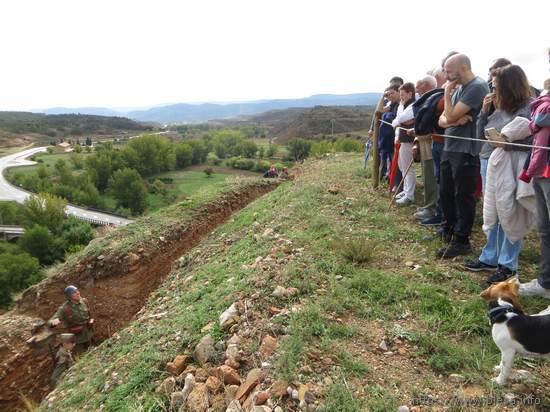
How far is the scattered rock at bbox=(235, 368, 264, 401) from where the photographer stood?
2.49 m

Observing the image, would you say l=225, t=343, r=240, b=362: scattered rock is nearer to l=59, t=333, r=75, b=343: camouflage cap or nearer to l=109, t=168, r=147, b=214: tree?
l=59, t=333, r=75, b=343: camouflage cap

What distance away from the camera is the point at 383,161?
7.43 metres

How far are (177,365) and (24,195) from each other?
6840cm

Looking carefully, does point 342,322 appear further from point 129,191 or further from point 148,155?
point 148,155

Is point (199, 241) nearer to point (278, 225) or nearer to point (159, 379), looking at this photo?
point (278, 225)

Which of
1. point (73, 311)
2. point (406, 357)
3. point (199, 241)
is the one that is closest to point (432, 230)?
point (406, 357)

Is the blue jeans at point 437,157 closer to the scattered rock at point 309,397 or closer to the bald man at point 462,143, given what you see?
the bald man at point 462,143

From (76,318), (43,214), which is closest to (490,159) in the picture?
(76,318)

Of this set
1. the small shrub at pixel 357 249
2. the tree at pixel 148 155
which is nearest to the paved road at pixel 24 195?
the tree at pixel 148 155

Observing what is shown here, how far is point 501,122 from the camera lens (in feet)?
11.6

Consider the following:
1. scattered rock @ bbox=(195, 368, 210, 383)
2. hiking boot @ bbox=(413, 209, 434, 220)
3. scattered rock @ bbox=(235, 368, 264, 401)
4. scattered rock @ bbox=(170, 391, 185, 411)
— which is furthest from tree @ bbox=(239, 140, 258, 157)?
scattered rock @ bbox=(235, 368, 264, 401)

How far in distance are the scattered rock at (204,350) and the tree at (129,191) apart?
53.2m

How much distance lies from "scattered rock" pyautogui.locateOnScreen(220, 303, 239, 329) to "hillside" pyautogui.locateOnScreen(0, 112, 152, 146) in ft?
419

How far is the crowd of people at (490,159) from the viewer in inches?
124
